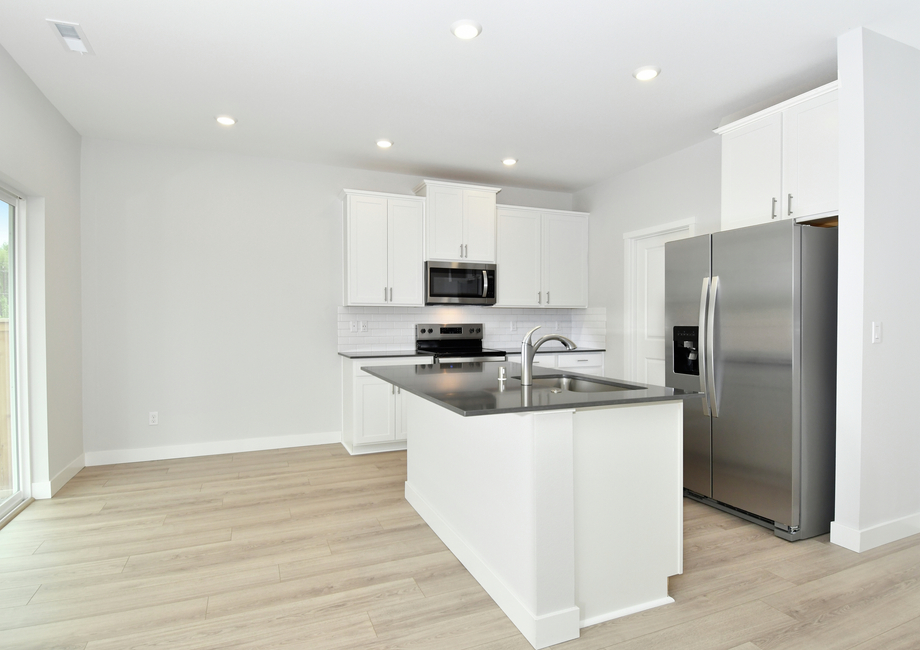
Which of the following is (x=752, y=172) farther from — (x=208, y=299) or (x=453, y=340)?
(x=208, y=299)

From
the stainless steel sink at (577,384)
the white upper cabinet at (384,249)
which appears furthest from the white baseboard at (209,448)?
the stainless steel sink at (577,384)

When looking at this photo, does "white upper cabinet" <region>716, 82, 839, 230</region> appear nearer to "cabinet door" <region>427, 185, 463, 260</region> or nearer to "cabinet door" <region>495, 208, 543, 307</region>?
"cabinet door" <region>495, 208, 543, 307</region>

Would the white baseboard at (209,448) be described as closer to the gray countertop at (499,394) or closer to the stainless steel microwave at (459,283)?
the stainless steel microwave at (459,283)

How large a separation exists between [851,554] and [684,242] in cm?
188

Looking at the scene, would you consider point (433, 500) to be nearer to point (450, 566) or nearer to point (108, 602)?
point (450, 566)

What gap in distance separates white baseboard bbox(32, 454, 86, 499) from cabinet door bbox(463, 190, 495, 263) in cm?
346

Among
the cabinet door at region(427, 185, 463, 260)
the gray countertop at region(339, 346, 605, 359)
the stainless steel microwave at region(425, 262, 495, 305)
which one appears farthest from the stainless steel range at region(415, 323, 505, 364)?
the cabinet door at region(427, 185, 463, 260)

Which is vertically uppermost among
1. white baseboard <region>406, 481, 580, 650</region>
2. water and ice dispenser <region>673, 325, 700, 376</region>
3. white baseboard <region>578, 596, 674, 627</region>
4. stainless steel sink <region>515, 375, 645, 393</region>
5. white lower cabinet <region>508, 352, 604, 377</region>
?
water and ice dispenser <region>673, 325, 700, 376</region>

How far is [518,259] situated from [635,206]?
46.4 inches

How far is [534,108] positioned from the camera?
3529 mm

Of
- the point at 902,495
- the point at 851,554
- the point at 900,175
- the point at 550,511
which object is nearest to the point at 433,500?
the point at 550,511

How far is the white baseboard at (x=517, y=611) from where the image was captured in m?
1.88

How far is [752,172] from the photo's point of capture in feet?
10.8

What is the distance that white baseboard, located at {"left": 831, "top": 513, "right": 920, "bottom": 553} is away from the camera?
2629 mm
